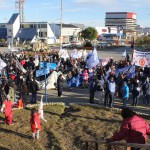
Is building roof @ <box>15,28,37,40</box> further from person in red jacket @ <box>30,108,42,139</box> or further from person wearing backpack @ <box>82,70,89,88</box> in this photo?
person in red jacket @ <box>30,108,42,139</box>

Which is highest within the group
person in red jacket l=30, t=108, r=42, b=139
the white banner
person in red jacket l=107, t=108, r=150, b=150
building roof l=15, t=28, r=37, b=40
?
building roof l=15, t=28, r=37, b=40

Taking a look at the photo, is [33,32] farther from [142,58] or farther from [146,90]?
[146,90]

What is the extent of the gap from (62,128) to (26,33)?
96679 millimetres

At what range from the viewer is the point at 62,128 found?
1398 centimetres

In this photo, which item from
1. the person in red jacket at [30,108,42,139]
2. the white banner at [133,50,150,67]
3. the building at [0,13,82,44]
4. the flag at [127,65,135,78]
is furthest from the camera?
the building at [0,13,82,44]

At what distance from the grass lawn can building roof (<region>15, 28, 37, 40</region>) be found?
9006 centimetres

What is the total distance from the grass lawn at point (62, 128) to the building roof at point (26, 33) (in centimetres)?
9006

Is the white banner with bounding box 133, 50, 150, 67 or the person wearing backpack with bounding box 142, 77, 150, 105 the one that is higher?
the white banner with bounding box 133, 50, 150, 67

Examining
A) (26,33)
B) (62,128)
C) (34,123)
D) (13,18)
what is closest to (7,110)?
(34,123)

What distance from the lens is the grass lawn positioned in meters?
12.2

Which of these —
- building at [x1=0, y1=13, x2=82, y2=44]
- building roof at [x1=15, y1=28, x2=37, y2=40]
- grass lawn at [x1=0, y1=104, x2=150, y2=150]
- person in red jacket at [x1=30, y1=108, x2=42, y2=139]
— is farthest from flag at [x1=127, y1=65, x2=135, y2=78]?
building roof at [x1=15, y1=28, x2=37, y2=40]

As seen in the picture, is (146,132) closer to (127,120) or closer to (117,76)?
(127,120)

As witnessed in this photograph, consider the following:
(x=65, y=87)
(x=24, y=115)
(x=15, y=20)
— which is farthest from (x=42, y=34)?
(x=24, y=115)

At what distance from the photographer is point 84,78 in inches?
898
